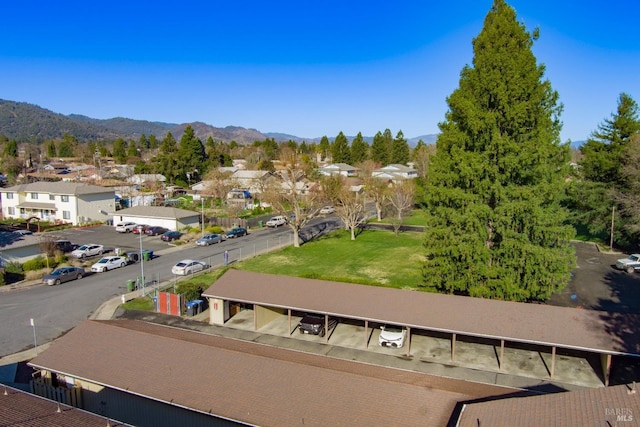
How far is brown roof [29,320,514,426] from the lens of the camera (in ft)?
45.4

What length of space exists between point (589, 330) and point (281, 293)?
15886mm

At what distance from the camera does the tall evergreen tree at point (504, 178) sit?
2548cm

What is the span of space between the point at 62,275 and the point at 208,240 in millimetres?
16536

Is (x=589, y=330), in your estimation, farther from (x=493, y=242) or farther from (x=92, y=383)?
(x=92, y=383)

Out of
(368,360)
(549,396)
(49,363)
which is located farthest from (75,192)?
(549,396)

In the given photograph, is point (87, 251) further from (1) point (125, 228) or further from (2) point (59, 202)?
(2) point (59, 202)

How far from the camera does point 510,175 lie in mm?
26156

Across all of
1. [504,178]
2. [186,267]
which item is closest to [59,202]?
[186,267]

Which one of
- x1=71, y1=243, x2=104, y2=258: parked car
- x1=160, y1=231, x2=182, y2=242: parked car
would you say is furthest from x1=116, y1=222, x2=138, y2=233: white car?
x1=71, y1=243, x2=104, y2=258: parked car

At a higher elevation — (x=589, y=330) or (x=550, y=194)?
(x=550, y=194)

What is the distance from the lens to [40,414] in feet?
43.9

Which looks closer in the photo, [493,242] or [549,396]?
[549,396]

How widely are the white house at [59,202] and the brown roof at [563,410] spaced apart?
6064 centimetres

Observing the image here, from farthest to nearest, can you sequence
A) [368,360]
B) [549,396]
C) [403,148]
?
[403,148], [368,360], [549,396]
